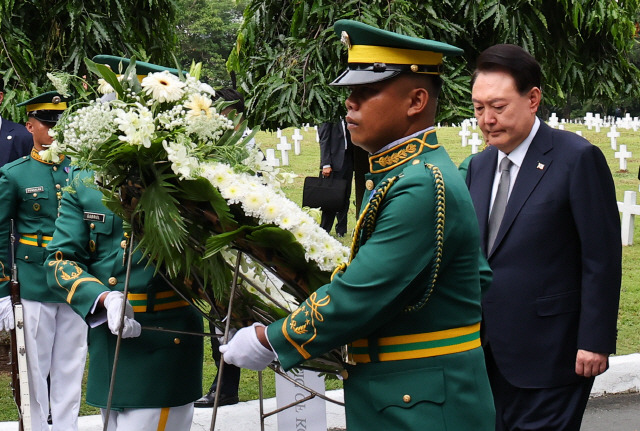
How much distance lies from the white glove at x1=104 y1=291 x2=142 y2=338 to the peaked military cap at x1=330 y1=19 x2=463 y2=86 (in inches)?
50.4

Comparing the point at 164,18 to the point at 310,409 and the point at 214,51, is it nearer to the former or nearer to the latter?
the point at 310,409

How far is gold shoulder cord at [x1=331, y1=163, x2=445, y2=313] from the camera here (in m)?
2.59

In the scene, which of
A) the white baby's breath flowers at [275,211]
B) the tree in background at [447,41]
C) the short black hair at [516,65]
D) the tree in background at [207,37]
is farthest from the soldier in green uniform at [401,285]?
the tree in background at [207,37]

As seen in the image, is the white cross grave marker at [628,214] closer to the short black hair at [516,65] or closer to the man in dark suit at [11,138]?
the man in dark suit at [11,138]

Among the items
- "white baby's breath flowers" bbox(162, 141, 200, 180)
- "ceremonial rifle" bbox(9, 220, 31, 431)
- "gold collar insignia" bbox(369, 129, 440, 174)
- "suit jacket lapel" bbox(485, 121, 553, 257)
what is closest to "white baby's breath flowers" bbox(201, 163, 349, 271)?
"white baby's breath flowers" bbox(162, 141, 200, 180)

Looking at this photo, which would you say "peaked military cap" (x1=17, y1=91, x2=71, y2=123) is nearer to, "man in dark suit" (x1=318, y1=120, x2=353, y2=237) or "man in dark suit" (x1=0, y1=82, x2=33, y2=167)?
"man in dark suit" (x1=0, y1=82, x2=33, y2=167)

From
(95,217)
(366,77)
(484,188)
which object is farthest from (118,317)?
(484,188)

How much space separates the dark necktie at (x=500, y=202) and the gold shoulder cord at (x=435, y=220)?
135cm

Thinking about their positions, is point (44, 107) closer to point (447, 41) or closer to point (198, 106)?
point (447, 41)

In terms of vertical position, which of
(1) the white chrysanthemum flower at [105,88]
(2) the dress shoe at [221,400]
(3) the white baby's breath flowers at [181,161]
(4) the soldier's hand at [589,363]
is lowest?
(2) the dress shoe at [221,400]

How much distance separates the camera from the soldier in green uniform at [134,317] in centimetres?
372

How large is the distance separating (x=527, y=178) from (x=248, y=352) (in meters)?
1.65

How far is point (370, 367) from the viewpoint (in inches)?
108

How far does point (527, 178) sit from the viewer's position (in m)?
3.88
